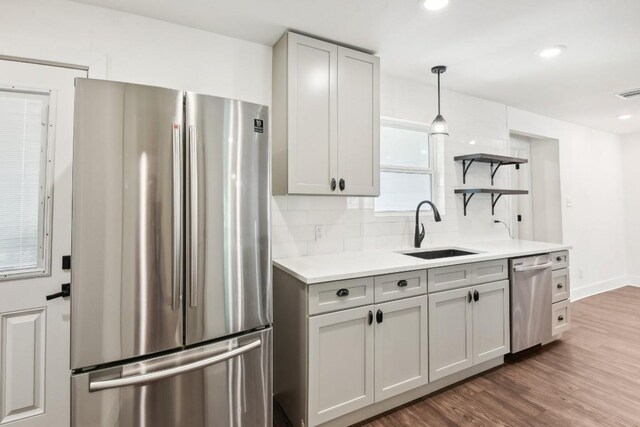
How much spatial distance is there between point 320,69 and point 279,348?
6.23 ft

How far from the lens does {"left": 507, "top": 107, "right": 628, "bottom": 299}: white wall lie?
4180 mm

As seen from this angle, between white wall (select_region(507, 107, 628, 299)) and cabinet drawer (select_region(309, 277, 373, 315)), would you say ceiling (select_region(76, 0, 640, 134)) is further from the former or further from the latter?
cabinet drawer (select_region(309, 277, 373, 315))

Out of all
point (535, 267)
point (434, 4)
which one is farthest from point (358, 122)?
point (535, 267)

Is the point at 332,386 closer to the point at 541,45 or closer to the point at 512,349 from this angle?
the point at 512,349

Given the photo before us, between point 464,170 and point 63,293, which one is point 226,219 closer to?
point 63,293

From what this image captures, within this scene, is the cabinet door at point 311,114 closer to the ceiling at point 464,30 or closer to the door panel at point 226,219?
the ceiling at point 464,30

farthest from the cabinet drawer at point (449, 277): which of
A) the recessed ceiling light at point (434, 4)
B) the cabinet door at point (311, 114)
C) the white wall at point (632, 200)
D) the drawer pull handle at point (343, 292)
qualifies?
the white wall at point (632, 200)

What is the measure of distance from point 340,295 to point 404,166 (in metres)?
1.62

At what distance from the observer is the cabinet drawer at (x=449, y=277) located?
2068 mm

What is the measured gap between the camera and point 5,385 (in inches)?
60.9

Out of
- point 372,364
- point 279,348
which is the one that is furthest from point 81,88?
point 372,364

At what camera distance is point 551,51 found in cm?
232

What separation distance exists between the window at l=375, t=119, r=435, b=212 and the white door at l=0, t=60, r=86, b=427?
2229 millimetres

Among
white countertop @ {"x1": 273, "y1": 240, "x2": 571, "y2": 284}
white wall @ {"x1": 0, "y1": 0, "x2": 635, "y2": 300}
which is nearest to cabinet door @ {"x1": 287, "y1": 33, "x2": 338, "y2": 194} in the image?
white wall @ {"x1": 0, "y1": 0, "x2": 635, "y2": 300}
